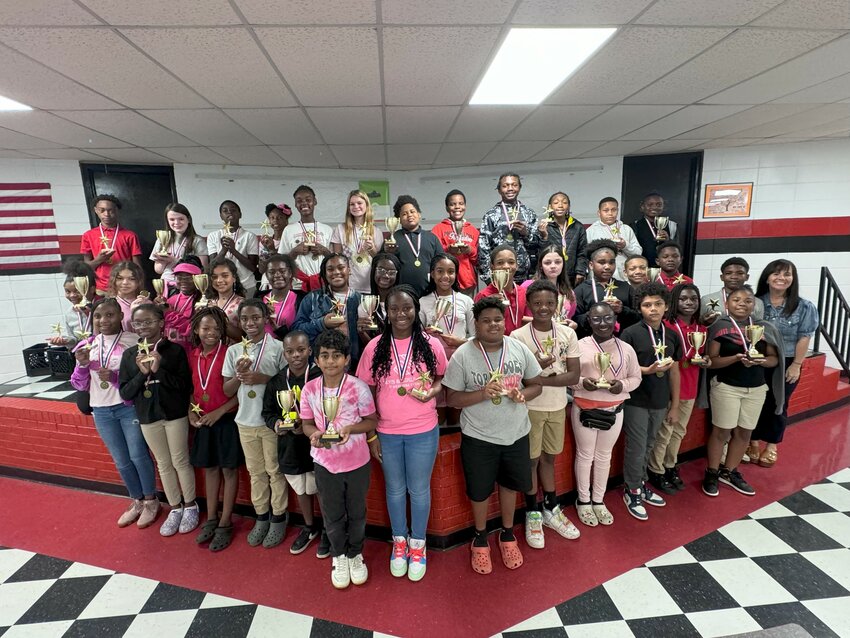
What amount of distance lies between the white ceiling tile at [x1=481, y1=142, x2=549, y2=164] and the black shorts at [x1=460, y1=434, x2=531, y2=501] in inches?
171

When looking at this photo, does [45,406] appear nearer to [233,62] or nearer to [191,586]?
[191,586]

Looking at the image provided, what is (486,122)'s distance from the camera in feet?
14.2

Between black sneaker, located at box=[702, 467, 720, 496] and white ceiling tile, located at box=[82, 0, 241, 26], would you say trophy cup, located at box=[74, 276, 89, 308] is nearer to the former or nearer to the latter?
white ceiling tile, located at box=[82, 0, 241, 26]

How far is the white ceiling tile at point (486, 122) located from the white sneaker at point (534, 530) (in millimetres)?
3556

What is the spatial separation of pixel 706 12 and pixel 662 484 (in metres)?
3.28

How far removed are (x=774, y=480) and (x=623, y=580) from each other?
207 centimetres

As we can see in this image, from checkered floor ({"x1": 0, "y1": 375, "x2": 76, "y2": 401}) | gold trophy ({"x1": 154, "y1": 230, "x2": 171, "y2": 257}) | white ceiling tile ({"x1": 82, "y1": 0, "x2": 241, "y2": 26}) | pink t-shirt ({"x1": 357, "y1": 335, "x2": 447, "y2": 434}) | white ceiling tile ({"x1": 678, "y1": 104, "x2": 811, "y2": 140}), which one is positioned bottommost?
checkered floor ({"x1": 0, "y1": 375, "x2": 76, "y2": 401})

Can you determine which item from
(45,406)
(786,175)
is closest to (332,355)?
(45,406)

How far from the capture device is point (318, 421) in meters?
2.27

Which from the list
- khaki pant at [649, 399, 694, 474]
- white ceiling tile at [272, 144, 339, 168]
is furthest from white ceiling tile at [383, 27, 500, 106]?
khaki pant at [649, 399, 694, 474]

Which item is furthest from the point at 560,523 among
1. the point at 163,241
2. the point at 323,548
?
the point at 163,241

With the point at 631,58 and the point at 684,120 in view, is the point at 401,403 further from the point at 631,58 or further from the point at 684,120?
the point at 684,120

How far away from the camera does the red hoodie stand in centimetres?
366

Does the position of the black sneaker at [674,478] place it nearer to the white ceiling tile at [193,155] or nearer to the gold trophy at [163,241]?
the gold trophy at [163,241]
